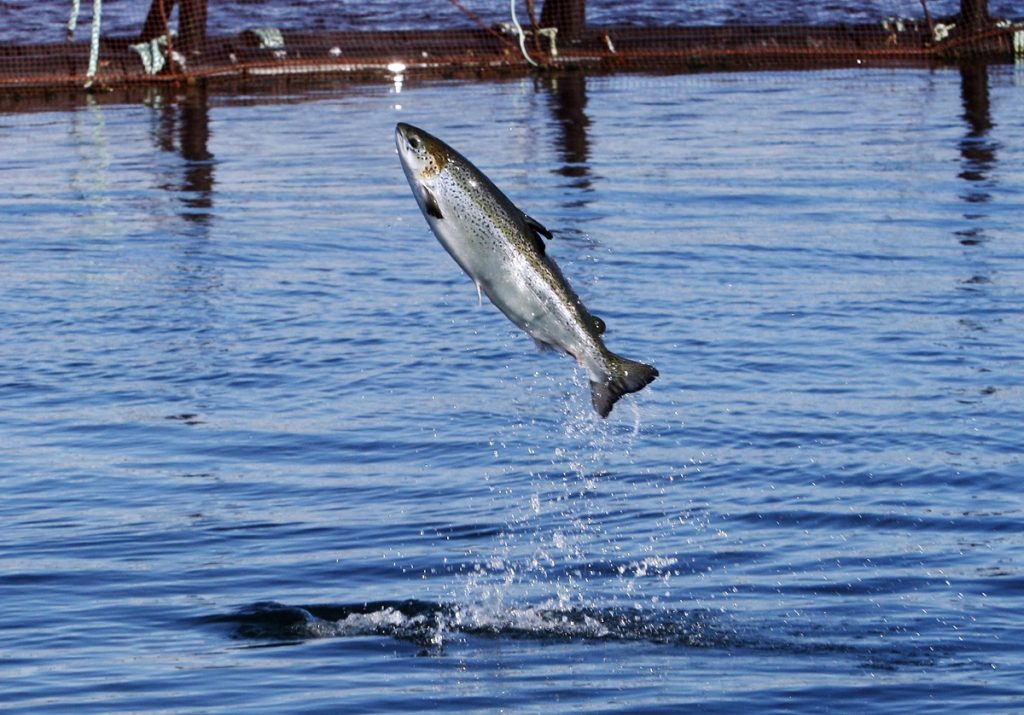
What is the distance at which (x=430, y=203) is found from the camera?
6180mm

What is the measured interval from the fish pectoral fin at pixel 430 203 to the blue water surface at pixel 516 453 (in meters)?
1.77

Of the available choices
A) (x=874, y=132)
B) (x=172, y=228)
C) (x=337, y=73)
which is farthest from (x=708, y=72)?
(x=172, y=228)

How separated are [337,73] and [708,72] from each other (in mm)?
5570

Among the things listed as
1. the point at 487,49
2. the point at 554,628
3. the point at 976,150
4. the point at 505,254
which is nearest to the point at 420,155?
the point at 505,254

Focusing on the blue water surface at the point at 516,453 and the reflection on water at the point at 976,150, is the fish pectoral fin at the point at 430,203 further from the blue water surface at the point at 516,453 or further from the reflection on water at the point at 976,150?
the reflection on water at the point at 976,150

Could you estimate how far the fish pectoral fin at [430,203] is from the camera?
6172mm

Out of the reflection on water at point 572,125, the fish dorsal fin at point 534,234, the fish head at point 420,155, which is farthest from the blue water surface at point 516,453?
the fish head at point 420,155

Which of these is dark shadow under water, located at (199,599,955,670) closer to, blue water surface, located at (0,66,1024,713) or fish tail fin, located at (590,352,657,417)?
blue water surface, located at (0,66,1024,713)

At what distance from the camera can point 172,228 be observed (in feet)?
54.3

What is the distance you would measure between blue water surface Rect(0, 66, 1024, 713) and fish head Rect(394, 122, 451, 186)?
1878mm

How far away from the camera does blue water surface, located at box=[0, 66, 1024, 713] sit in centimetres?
734

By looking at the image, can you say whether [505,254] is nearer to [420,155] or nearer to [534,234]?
[534,234]

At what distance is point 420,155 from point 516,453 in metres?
4.19

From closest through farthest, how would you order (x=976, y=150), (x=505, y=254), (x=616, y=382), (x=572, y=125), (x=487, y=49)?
(x=505, y=254)
(x=616, y=382)
(x=976, y=150)
(x=572, y=125)
(x=487, y=49)
